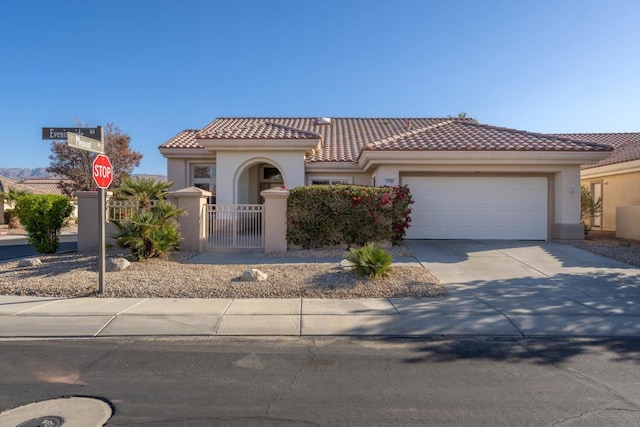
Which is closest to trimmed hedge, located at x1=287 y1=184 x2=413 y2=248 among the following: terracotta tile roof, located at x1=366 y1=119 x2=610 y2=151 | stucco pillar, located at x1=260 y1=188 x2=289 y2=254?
stucco pillar, located at x1=260 y1=188 x2=289 y2=254

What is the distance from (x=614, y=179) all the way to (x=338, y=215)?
48.9 feet

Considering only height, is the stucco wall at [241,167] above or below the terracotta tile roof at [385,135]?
below

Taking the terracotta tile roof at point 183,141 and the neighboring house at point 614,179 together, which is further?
the terracotta tile roof at point 183,141

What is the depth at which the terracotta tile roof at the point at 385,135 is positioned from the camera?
14.1m

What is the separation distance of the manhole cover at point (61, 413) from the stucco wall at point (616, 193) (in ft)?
68.6

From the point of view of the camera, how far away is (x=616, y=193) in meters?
18.7

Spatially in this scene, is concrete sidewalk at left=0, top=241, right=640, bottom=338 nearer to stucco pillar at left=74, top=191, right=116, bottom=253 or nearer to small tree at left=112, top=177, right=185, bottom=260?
small tree at left=112, top=177, right=185, bottom=260

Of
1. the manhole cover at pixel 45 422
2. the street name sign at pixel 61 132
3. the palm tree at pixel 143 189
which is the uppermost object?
the street name sign at pixel 61 132

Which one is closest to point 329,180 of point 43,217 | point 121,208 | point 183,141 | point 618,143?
point 183,141

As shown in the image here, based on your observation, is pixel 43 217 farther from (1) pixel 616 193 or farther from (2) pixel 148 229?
(1) pixel 616 193

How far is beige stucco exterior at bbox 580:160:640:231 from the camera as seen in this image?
Answer: 57.2ft

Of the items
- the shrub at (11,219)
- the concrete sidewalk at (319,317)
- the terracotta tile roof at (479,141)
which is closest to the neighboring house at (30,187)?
the shrub at (11,219)

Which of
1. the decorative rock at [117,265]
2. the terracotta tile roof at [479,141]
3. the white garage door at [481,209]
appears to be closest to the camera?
the decorative rock at [117,265]

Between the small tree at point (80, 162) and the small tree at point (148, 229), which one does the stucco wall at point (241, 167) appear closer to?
the small tree at point (148, 229)
